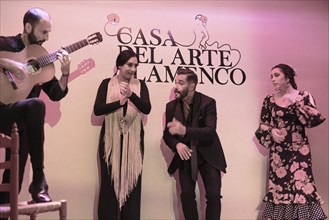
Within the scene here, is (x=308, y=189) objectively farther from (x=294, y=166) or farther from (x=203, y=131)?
(x=203, y=131)

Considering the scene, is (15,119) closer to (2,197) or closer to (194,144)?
(2,197)

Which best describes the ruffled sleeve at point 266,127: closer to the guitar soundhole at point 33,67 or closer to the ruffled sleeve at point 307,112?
the ruffled sleeve at point 307,112

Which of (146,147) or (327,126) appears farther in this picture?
(327,126)

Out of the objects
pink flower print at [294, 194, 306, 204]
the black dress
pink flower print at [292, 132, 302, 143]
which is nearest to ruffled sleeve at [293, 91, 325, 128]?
pink flower print at [292, 132, 302, 143]

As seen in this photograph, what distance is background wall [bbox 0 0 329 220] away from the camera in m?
4.44

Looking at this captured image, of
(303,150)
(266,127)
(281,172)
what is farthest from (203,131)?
(303,150)

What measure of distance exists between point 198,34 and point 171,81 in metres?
0.52

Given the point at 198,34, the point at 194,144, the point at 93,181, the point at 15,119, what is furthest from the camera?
the point at 198,34

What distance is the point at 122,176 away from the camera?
404 cm

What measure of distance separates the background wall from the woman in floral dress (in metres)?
0.52

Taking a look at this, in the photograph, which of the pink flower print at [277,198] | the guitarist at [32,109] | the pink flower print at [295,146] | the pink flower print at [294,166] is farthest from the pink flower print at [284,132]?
the guitarist at [32,109]

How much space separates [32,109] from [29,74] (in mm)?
344

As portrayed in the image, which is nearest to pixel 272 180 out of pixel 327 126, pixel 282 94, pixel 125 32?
pixel 282 94

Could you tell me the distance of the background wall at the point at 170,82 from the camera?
4.44m
